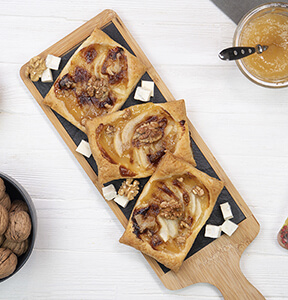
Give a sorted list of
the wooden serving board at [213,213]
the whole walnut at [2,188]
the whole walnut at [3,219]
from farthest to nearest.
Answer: the wooden serving board at [213,213]
the whole walnut at [2,188]
the whole walnut at [3,219]

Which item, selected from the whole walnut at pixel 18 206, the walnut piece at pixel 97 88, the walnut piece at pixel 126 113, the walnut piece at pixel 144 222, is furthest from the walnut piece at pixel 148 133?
the whole walnut at pixel 18 206

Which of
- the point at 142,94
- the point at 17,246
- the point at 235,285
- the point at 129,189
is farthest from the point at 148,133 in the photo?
the point at 235,285

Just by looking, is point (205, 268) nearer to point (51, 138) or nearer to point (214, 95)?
point (214, 95)

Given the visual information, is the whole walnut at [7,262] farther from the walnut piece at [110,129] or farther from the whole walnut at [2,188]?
the walnut piece at [110,129]

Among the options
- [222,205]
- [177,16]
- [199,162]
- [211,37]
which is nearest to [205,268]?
[222,205]

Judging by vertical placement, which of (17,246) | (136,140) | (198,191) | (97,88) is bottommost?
(17,246)

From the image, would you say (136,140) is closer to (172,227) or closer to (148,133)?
(148,133)

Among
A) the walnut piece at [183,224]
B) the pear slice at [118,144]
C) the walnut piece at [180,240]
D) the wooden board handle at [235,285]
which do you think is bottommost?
the wooden board handle at [235,285]
